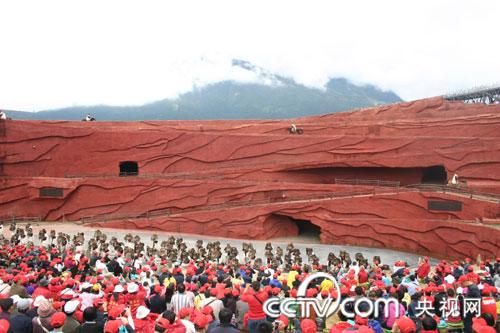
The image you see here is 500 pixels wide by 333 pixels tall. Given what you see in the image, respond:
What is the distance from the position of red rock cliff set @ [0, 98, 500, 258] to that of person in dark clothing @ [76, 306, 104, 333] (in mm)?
20230

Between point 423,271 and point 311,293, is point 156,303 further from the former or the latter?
point 423,271

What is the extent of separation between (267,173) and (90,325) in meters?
24.2

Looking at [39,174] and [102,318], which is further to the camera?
[39,174]

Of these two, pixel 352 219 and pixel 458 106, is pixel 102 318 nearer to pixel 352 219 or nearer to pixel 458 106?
pixel 352 219

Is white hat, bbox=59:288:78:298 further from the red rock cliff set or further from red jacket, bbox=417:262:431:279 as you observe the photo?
the red rock cliff set

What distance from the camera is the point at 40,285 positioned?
886 cm

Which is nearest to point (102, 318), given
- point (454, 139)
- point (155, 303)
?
point (155, 303)

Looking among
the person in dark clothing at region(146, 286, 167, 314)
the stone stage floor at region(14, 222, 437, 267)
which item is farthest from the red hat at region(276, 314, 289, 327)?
the stone stage floor at region(14, 222, 437, 267)

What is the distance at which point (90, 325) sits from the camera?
583 cm

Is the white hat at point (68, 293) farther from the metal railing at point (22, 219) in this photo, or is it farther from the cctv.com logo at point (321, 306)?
the metal railing at point (22, 219)

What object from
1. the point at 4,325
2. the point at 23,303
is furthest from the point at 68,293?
the point at 4,325

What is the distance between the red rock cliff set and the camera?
A: 2477 cm

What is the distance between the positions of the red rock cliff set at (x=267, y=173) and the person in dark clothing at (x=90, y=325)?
20230 millimetres

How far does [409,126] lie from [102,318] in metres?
28.1
